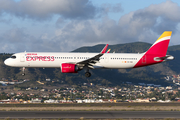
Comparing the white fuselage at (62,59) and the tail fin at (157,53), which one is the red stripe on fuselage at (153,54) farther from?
the white fuselage at (62,59)

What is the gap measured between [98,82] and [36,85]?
176ft

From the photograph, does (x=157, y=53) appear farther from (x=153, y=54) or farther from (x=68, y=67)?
(x=68, y=67)

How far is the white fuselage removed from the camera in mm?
49688

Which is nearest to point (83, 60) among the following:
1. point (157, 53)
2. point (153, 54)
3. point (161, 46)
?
point (153, 54)

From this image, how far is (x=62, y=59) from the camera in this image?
163 feet

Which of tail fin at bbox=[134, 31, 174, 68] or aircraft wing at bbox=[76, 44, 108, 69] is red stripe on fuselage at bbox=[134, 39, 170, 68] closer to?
tail fin at bbox=[134, 31, 174, 68]

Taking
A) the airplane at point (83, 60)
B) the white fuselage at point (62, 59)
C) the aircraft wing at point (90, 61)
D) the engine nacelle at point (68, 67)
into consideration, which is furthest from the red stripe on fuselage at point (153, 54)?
the engine nacelle at point (68, 67)

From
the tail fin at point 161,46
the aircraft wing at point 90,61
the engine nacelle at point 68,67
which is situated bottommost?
the engine nacelle at point 68,67

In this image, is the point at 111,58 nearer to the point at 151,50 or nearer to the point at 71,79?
the point at 151,50

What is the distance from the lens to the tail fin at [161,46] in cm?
5256

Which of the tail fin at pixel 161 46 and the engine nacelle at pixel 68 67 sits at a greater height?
the tail fin at pixel 161 46

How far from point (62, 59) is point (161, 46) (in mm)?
20820

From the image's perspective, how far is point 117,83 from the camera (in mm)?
195375

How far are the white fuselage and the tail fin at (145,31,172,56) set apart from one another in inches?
135
